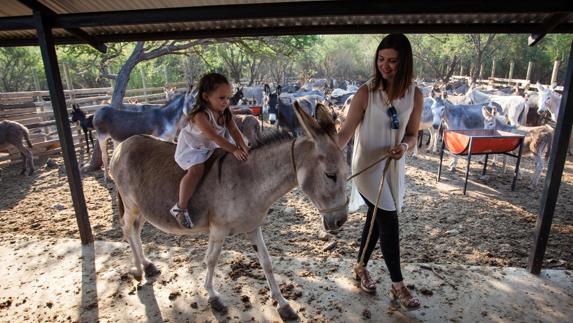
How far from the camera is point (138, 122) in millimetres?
8367

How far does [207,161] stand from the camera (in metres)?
2.85

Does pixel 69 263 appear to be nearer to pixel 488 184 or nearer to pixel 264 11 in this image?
pixel 264 11

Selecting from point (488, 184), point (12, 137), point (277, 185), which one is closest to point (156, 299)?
point (277, 185)

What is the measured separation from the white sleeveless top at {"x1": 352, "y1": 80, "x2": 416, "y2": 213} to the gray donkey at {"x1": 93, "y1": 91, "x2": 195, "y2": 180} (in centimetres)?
666

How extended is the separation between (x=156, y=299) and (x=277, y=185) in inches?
70.9

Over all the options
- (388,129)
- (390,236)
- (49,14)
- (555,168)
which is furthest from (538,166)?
(49,14)

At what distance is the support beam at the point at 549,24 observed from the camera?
305 centimetres

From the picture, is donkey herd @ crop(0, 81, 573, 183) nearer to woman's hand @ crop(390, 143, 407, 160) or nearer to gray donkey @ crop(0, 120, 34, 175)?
gray donkey @ crop(0, 120, 34, 175)

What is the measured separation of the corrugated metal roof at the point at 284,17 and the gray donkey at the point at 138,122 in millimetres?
4186

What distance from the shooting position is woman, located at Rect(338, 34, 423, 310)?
96.9 inches

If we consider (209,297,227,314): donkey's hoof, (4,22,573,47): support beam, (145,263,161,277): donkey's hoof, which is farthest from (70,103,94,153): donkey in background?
(209,297,227,314): donkey's hoof

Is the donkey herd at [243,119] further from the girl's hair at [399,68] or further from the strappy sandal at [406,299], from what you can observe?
the strappy sandal at [406,299]

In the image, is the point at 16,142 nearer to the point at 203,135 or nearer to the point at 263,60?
the point at 203,135

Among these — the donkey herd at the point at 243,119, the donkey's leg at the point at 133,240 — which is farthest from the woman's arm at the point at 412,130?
the donkey herd at the point at 243,119
